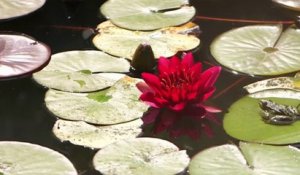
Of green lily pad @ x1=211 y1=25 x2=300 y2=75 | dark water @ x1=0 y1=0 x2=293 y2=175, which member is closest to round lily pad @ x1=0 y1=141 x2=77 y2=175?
dark water @ x1=0 y1=0 x2=293 y2=175

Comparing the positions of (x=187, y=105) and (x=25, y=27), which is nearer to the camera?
(x=187, y=105)

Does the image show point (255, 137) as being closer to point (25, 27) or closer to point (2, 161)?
point (2, 161)

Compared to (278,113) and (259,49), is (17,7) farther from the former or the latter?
(278,113)

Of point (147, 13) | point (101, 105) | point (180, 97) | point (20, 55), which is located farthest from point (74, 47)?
point (180, 97)

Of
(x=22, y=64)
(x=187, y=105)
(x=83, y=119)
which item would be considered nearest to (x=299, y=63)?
(x=187, y=105)

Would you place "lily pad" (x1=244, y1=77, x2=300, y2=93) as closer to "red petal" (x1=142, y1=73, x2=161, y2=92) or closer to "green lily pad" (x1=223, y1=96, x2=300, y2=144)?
"green lily pad" (x1=223, y1=96, x2=300, y2=144)

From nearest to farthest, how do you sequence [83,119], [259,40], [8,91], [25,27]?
[83,119] → [8,91] → [259,40] → [25,27]
